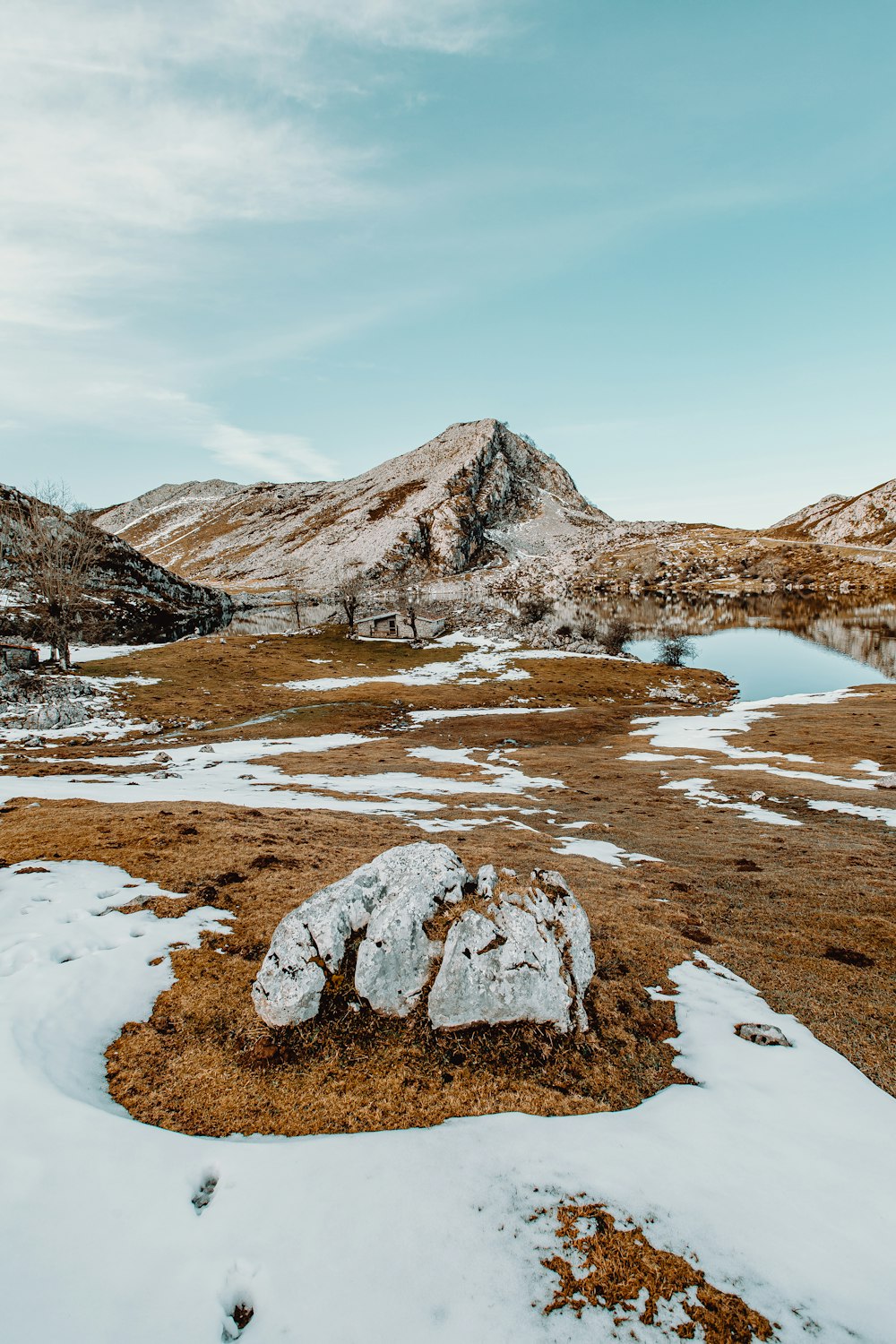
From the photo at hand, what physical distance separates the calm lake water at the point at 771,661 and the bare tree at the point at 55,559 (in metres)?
89.2

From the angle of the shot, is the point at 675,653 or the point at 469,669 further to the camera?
the point at 675,653

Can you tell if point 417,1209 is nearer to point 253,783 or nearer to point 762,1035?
point 762,1035

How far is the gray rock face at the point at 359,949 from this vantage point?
972 cm

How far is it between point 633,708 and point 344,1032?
6558 cm

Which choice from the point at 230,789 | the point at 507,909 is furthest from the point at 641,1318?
the point at 230,789

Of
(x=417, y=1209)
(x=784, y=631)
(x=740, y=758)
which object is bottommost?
(x=740, y=758)

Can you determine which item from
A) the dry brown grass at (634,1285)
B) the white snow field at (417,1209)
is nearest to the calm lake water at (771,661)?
the white snow field at (417,1209)

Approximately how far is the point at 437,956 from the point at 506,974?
1245 mm

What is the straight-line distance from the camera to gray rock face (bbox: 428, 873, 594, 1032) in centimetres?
955

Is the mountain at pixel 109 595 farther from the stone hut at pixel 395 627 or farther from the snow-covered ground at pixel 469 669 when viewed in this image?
the snow-covered ground at pixel 469 669

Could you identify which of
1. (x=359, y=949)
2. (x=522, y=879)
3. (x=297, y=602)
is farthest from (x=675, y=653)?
(x=359, y=949)

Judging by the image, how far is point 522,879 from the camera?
40.3ft

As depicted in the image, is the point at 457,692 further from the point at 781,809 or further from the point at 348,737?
the point at 781,809

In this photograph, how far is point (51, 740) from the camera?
44156mm
